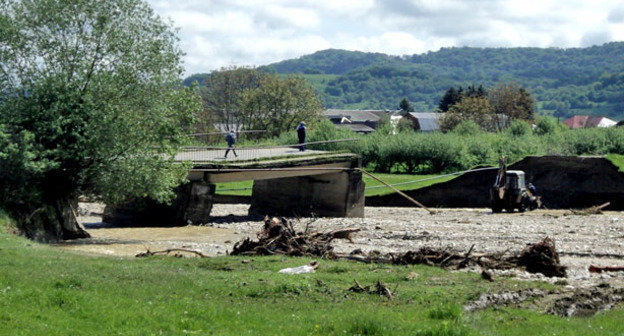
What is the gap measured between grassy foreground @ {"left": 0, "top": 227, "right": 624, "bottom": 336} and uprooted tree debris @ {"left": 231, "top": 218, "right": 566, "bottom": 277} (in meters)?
1.41

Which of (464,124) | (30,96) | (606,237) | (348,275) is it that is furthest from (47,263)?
(464,124)

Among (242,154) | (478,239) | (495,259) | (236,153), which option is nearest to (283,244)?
(495,259)

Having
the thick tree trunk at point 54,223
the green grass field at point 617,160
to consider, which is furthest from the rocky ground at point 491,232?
the green grass field at point 617,160

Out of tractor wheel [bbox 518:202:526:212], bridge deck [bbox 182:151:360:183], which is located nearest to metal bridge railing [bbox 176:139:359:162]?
bridge deck [bbox 182:151:360:183]

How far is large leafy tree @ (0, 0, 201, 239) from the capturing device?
3052cm

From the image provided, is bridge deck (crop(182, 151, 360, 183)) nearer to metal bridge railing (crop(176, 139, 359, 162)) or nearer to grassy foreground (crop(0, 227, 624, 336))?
metal bridge railing (crop(176, 139, 359, 162))

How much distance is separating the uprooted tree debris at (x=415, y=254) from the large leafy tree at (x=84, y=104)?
876cm

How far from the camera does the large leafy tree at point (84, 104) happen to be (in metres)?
30.5

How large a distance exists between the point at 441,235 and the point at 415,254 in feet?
44.8

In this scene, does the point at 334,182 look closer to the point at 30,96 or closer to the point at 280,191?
the point at 280,191

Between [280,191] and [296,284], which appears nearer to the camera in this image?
[296,284]

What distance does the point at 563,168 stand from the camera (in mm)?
60625

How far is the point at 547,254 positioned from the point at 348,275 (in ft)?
19.4

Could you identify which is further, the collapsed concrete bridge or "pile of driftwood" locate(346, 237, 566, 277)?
the collapsed concrete bridge
